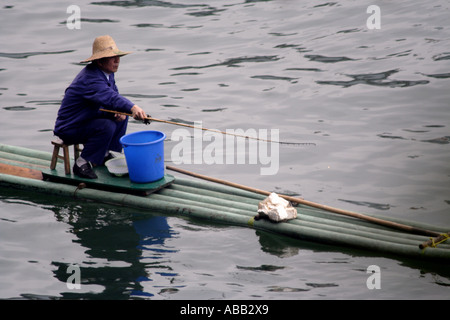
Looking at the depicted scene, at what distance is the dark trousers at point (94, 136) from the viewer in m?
8.08

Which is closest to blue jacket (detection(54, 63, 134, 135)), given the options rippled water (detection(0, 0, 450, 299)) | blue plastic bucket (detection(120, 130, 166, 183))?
blue plastic bucket (detection(120, 130, 166, 183))

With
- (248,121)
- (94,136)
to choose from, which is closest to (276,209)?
(94,136)

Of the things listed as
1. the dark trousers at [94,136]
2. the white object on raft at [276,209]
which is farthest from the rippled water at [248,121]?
the dark trousers at [94,136]

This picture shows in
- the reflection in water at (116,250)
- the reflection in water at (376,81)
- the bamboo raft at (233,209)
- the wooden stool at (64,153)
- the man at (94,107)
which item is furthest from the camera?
the reflection in water at (376,81)

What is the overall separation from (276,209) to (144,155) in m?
1.64

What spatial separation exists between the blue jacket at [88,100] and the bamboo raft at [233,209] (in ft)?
2.63

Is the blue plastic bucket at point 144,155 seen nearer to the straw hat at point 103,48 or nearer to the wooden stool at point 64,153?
the wooden stool at point 64,153

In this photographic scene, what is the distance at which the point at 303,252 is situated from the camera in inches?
279

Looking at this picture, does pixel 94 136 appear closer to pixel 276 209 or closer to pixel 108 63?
pixel 108 63

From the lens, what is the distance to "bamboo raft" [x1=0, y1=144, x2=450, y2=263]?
6.83 m

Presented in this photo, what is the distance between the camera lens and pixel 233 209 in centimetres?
774

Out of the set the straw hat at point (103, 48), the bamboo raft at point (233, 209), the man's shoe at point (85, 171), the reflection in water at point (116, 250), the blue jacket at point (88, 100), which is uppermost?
the straw hat at point (103, 48)

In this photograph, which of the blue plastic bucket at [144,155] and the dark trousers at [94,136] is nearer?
the blue plastic bucket at [144,155]
